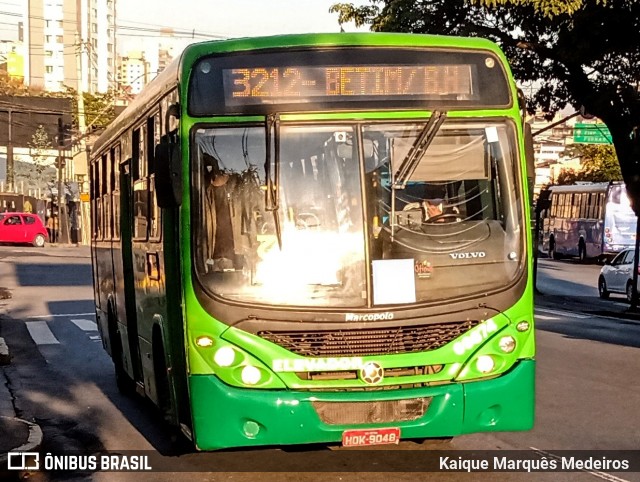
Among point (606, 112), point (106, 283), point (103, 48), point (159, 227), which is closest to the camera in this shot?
point (159, 227)

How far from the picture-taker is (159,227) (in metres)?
8.73

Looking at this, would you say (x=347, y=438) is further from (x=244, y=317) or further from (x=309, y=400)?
(x=244, y=317)

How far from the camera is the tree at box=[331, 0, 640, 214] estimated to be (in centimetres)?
2272

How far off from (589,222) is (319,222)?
46651 millimetres

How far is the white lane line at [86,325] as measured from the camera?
21.2 metres

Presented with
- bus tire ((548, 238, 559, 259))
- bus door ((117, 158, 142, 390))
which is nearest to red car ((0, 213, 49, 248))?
bus tire ((548, 238, 559, 259))

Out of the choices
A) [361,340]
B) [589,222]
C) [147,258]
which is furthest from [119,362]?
[589,222]

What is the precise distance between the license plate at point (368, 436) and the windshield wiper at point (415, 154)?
4.40 ft

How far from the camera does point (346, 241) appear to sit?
25.2 ft

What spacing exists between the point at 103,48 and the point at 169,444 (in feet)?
593

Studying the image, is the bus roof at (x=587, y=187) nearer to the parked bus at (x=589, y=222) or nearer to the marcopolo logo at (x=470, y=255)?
the parked bus at (x=589, y=222)

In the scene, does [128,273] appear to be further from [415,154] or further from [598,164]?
[598,164]

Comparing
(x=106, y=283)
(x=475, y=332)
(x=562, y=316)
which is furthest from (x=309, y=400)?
(x=562, y=316)

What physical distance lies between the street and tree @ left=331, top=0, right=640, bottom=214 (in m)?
4.52
